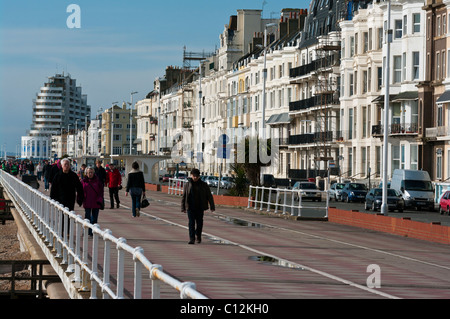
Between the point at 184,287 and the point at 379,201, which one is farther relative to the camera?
the point at 379,201

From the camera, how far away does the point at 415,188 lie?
53.1m

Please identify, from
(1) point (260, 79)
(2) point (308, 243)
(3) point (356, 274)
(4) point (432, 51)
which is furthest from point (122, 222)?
(1) point (260, 79)

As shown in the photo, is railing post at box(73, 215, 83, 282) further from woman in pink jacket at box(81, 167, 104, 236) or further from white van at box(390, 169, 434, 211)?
white van at box(390, 169, 434, 211)

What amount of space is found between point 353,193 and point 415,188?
8051 mm

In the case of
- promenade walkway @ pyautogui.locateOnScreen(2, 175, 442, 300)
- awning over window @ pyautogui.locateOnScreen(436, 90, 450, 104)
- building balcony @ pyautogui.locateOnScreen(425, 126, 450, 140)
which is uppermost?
awning over window @ pyautogui.locateOnScreen(436, 90, 450, 104)

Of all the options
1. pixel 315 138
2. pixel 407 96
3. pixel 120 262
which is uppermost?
pixel 407 96

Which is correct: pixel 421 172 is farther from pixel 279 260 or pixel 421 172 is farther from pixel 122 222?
pixel 279 260

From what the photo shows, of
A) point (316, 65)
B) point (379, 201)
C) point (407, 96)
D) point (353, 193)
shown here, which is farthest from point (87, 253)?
point (316, 65)

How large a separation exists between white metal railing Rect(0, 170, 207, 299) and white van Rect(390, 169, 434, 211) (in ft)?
94.1

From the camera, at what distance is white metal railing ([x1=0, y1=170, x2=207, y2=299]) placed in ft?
25.2

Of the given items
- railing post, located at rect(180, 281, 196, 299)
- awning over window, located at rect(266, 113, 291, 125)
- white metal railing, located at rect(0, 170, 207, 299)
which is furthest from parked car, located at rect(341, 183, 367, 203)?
railing post, located at rect(180, 281, 196, 299)

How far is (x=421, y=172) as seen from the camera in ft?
178

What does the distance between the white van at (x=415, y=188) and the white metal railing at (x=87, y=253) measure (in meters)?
28.7

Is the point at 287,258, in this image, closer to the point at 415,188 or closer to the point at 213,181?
the point at 415,188
